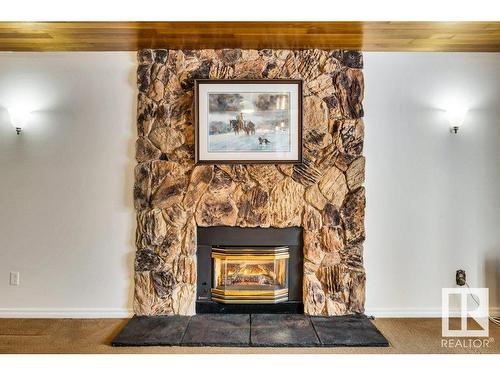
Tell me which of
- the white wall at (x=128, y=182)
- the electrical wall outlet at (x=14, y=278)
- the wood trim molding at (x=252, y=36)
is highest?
the wood trim molding at (x=252, y=36)

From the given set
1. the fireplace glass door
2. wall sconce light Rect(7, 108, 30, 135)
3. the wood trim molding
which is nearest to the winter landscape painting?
the wood trim molding

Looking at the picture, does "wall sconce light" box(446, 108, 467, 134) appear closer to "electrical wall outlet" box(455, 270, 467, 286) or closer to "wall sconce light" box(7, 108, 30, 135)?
"electrical wall outlet" box(455, 270, 467, 286)

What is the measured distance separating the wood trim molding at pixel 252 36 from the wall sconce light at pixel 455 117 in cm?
51

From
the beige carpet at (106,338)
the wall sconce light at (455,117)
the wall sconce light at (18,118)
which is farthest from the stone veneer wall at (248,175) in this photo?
the wall sconce light at (18,118)

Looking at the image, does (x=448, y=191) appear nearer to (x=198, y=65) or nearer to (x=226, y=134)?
(x=226, y=134)

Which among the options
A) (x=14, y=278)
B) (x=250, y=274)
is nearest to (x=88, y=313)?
(x=14, y=278)

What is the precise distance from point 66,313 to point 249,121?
2265 mm

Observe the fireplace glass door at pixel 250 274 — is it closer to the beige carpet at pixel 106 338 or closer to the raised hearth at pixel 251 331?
the raised hearth at pixel 251 331

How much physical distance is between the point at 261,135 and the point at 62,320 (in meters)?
2.29

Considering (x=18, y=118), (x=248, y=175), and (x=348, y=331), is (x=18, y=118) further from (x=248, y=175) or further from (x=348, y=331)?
(x=348, y=331)

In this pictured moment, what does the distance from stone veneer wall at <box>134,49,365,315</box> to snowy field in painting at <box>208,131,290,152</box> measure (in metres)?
0.15

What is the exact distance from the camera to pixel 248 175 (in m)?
3.42

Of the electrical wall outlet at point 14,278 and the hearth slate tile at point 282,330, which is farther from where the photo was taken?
the electrical wall outlet at point 14,278

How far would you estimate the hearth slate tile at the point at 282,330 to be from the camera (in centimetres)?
287
